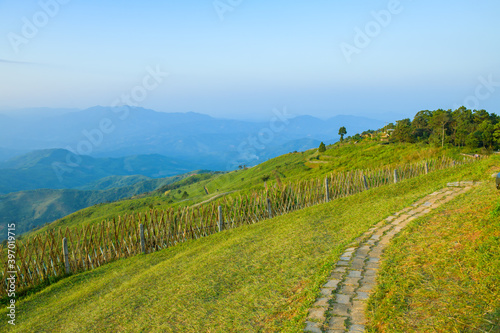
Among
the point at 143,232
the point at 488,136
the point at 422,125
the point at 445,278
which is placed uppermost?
the point at 422,125

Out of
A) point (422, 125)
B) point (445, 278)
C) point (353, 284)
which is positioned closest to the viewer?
point (445, 278)

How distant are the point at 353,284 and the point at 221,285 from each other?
2.06 meters

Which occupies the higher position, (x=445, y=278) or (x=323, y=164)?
(x=445, y=278)

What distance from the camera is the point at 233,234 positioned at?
31.3ft

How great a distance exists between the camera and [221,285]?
5.04 metres

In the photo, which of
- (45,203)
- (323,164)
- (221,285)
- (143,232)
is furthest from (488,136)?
(45,203)

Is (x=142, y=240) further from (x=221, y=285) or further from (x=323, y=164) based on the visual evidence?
(x=323, y=164)

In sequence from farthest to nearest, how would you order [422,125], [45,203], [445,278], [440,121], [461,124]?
[45,203]
[422,125]
[440,121]
[461,124]
[445,278]

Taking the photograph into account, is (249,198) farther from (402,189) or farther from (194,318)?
(194,318)

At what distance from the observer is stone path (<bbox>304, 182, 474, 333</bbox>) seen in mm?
3180

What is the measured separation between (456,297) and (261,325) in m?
1.94

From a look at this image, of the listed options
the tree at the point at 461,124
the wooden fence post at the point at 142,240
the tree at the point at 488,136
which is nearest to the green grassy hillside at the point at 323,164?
the wooden fence post at the point at 142,240

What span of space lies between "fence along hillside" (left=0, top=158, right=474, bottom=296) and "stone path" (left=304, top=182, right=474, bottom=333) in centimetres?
559

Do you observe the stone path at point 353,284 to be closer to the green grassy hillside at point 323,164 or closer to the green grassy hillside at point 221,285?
the green grassy hillside at point 221,285
